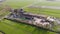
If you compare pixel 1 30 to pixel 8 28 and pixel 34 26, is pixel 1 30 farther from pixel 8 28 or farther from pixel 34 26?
pixel 34 26

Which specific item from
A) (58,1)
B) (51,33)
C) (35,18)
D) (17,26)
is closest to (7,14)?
(17,26)

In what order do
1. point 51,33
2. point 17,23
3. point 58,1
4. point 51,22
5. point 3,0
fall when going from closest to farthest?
point 51,33
point 51,22
point 17,23
point 58,1
point 3,0

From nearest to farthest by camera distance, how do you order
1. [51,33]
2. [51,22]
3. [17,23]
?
[51,33], [51,22], [17,23]

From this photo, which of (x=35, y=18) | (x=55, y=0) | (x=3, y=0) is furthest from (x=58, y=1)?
(x=3, y=0)

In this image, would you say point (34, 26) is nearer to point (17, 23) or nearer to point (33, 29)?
point (33, 29)

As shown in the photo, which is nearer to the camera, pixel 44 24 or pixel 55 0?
pixel 44 24

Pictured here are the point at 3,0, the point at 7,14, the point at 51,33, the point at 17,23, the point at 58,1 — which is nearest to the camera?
the point at 51,33

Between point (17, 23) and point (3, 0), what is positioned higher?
point (3, 0)

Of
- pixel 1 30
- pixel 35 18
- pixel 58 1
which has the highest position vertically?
pixel 58 1

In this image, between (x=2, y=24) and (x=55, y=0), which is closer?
(x=2, y=24)
